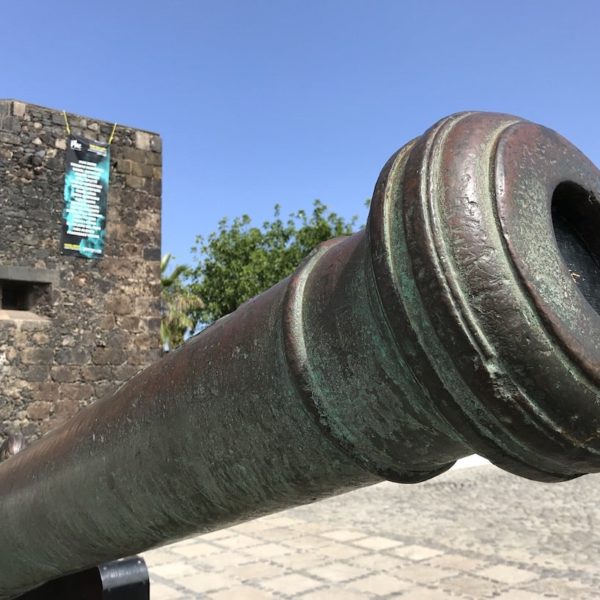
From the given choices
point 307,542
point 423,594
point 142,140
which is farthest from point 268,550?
point 142,140

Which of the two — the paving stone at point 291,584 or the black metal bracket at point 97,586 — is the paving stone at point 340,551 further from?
the black metal bracket at point 97,586

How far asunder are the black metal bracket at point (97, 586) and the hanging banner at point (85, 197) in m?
5.61

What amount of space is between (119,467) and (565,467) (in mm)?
1031


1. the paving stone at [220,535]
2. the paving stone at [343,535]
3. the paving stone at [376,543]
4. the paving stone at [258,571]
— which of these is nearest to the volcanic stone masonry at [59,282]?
the paving stone at [220,535]

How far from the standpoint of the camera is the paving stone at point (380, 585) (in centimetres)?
427

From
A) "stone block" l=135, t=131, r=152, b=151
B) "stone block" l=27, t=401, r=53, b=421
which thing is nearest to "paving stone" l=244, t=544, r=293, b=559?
"stone block" l=27, t=401, r=53, b=421

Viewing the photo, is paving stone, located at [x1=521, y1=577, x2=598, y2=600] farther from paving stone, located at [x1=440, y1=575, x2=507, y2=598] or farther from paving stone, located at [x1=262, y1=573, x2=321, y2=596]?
paving stone, located at [x1=262, y1=573, x2=321, y2=596]

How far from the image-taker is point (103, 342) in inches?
308

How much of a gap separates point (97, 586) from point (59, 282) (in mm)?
5554

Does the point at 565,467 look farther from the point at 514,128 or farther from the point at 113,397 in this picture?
the point at 113,397

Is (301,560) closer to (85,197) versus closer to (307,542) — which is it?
(307,542)

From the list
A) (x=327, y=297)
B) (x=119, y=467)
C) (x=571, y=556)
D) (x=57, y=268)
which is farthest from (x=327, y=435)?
(x=57, y=268)

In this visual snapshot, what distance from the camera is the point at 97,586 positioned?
2.49 m

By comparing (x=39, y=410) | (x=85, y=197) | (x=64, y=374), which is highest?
(x=85, y=197)
